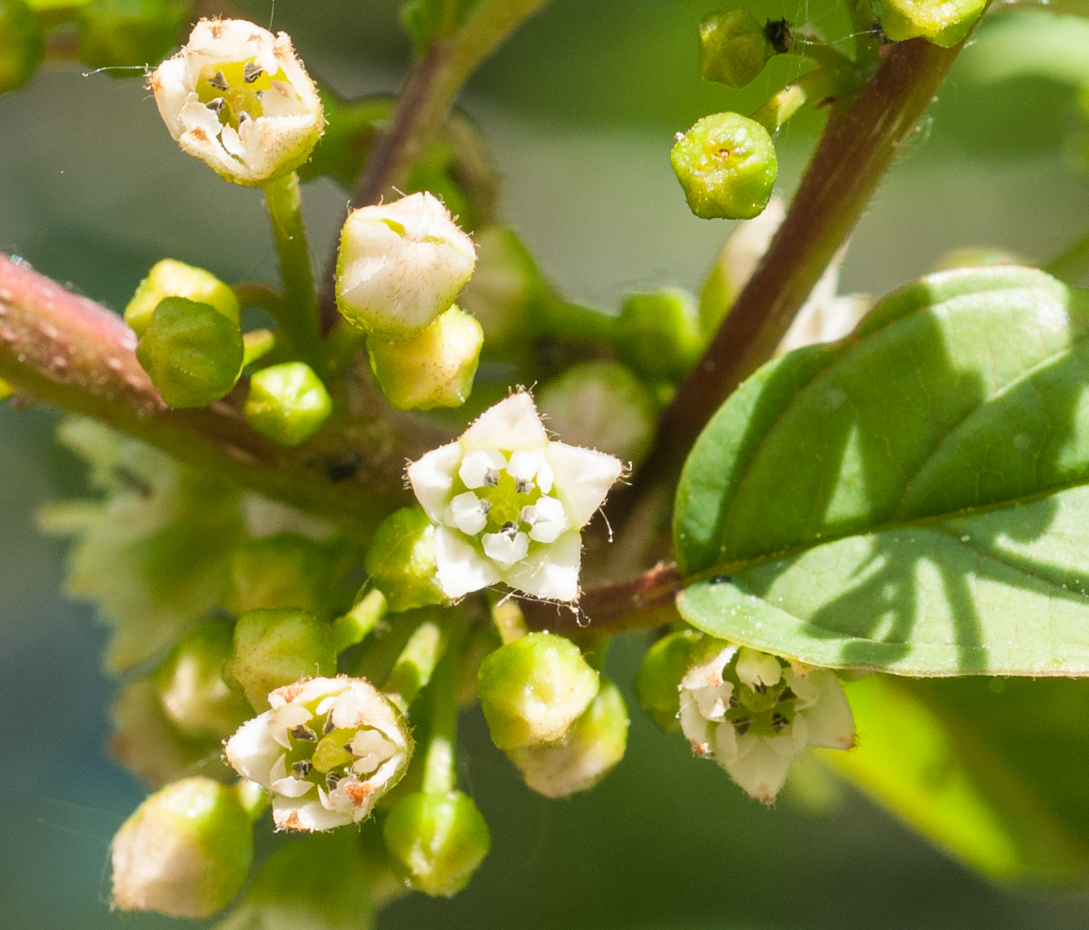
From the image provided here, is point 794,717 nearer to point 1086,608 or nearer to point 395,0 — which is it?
point 1086,608

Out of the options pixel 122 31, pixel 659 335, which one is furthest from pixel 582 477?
pixel 122 31

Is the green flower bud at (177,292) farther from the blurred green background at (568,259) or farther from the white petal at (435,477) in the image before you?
the blurred green background at (568,259)

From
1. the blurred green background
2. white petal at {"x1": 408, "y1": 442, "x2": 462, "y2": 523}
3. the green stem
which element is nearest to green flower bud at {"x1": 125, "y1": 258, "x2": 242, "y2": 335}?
the green stem

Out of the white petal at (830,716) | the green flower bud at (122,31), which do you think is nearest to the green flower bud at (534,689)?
the white petal at (830,716)

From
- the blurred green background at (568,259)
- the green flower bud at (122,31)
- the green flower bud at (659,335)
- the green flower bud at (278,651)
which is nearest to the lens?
the green flower bud at (278,651)

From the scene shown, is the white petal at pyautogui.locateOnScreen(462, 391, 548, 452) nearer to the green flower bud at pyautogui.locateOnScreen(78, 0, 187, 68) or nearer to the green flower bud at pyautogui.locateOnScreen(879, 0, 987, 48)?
the green flower bud at pyautogui.locateOnScreen(879, 0, 987, 48)

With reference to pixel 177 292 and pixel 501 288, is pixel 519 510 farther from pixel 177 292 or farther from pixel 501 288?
pixel 501 288

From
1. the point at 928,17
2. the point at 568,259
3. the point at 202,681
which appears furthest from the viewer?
the point at 568,259

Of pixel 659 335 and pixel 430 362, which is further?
pixel 659 335
